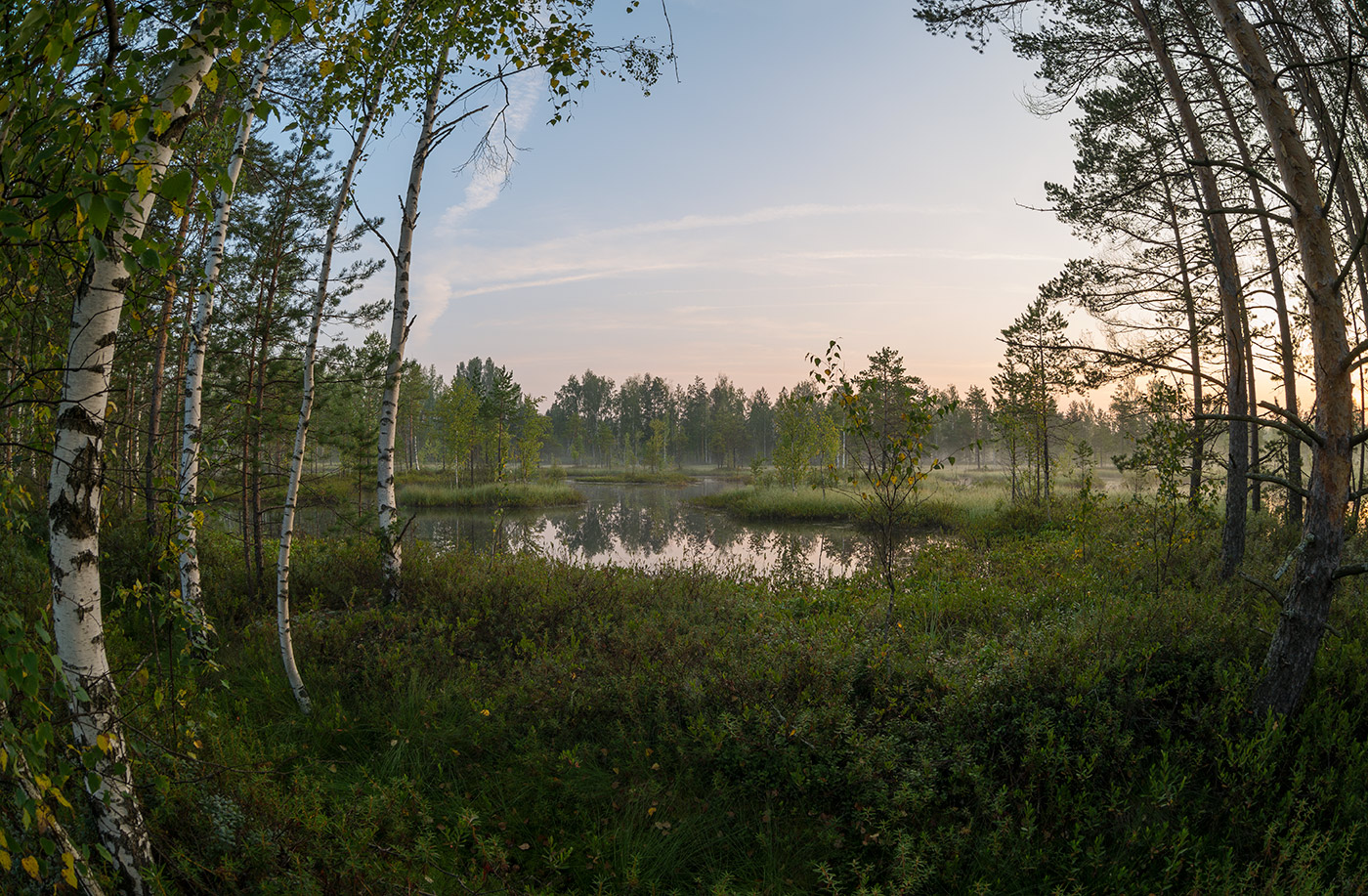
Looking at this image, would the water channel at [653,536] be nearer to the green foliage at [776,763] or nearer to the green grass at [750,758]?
the green grass at [750,758]

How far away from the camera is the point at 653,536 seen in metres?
22.7

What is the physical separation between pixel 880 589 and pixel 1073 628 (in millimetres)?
4726

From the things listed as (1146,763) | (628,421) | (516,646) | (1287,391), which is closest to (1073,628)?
(1146,763)

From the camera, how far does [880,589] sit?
429 inches

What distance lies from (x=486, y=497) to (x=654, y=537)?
636 inches

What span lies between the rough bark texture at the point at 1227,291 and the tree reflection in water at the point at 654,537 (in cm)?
636

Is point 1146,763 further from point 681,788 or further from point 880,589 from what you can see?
point 880,589

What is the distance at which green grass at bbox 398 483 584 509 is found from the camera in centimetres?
3422

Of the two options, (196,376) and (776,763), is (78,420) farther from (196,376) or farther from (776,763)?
(196,376)

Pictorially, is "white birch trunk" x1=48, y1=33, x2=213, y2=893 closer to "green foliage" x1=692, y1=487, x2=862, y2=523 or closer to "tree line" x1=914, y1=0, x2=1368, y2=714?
"tree line" x1=914, y1=0, x2=1368, y2=714

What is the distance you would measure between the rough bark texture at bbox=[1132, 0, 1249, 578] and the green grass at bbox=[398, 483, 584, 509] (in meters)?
28.8

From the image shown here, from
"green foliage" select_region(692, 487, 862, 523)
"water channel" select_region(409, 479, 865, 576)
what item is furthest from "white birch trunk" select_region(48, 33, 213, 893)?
"green foliage" select_region(692, 487, 862, 523)

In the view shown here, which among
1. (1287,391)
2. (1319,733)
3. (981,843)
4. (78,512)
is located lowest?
(981,843)

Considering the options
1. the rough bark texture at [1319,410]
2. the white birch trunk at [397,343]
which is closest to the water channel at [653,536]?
the white birch trunk at [397,343]
